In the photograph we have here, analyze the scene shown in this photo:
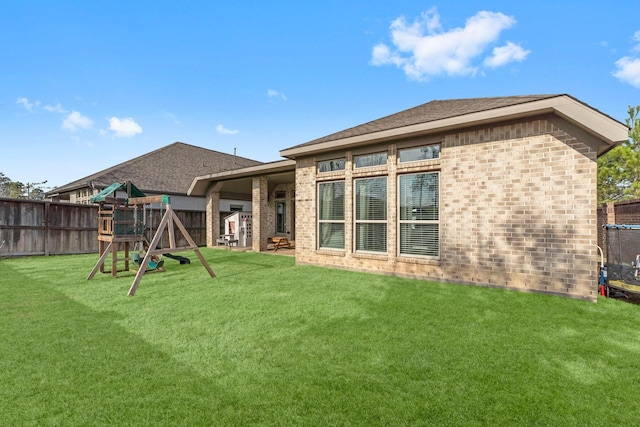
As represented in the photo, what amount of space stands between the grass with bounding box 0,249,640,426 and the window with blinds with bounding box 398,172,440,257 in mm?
1691

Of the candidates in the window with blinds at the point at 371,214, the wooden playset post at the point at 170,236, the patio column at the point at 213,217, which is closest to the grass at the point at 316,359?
the wooden playset post at the point at 170,236

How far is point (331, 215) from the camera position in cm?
871

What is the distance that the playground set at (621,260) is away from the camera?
5.39 meters

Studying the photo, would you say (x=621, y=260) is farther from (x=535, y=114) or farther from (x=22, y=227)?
(x=22, y=227)

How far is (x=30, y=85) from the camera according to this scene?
518 inches

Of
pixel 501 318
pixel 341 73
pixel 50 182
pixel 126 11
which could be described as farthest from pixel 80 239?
pixel 50 182

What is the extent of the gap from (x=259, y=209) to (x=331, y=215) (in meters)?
5.01

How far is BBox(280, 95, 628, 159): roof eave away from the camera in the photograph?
4.95 meters

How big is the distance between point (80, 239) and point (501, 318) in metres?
15.3

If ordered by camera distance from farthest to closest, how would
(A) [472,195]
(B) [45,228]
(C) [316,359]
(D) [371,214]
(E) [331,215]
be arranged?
(B) [45,228]
(E) [331,215]
(D) [371,214]
(A) [472,195]
(C) [316,359]

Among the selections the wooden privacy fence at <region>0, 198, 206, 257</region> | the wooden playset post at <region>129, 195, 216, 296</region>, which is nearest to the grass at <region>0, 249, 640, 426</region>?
the wooden playset post at <region>129, 195, 216, 296</region>

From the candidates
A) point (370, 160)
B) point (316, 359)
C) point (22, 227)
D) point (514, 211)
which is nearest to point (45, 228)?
point (22, 227)

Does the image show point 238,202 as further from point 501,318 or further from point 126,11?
point 501,318

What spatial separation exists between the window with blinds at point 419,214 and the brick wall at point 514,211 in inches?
7.0
